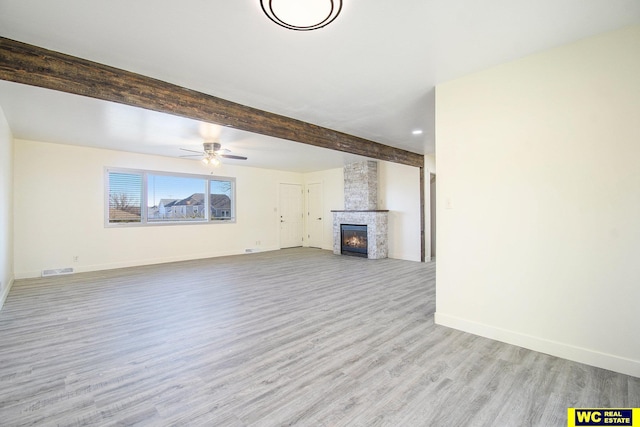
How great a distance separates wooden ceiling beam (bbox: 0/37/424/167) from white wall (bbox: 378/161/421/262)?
12.0ft

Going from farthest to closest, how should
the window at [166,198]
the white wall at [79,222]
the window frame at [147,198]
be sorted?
the window at [166,198]
the window frame at [147,198]
the white wall at [79,222]

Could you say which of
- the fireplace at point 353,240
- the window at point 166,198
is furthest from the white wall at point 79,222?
the fireplace at point 353,240

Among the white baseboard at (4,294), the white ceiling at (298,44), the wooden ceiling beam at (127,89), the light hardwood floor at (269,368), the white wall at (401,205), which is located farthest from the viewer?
the white wall at (401,205)

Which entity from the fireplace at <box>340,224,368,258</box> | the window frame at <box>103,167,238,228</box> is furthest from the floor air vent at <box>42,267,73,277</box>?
the fireplace at <box>340,224,368,258</box>

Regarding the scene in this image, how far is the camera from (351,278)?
5.23m

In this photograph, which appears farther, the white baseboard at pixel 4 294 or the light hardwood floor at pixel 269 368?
the white baseboard at pixel 4 294

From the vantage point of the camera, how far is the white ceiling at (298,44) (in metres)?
1.94

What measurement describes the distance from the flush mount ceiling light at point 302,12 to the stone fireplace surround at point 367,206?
18.5 feet

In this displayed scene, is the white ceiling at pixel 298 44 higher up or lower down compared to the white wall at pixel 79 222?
higher up

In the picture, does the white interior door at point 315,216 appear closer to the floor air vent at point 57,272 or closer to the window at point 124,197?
the window at point 124,197

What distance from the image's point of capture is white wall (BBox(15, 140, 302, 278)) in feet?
17.5

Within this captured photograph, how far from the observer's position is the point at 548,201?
8.16 ft

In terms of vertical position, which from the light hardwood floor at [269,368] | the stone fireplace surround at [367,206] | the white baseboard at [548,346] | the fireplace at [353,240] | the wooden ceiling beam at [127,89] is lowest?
the light hardwood floor at [269,368]

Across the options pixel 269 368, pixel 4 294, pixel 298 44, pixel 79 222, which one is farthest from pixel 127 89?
pixel 79 222
